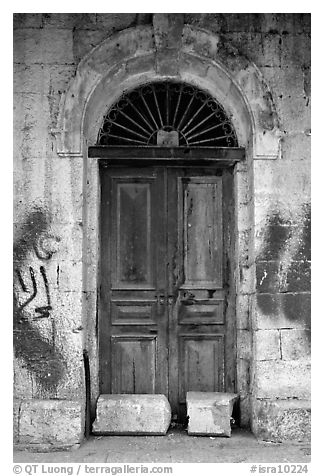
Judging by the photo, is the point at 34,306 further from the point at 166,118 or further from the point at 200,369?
the point at 166,118

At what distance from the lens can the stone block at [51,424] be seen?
5.89 meters

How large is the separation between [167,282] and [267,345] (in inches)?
48.1

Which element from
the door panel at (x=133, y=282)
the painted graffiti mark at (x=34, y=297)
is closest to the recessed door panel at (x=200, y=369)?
the door panel at (x=133, y=282)

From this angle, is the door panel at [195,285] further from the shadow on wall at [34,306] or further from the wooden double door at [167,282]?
the shadow on wall at [34,306]

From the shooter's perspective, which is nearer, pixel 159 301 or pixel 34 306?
pixel 34 306

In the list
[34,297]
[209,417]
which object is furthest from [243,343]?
[34,297]

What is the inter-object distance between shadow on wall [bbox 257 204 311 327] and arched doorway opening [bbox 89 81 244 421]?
1.70ft

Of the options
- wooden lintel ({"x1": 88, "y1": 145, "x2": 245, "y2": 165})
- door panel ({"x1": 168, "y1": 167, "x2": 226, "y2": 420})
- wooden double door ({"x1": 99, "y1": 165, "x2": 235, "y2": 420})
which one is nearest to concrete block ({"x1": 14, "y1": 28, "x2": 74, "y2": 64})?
wooden lintel ({"x1": 88, "y1": 145, "x2": 245, "y2": 165})

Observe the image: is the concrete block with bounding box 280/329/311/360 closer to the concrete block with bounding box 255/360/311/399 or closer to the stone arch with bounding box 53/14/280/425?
the concrete block with bounding box 255/360/311/399

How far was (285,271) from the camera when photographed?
6234 mm

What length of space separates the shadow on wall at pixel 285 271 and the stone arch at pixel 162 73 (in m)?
0.75

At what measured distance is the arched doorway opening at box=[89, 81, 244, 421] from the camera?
21.6 feet
